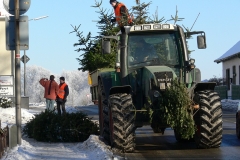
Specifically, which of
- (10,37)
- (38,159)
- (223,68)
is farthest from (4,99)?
(223,68)

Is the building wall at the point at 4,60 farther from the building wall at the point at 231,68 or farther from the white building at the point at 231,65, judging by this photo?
the building wall at the point at 231,68

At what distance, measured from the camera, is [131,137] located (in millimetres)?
12430

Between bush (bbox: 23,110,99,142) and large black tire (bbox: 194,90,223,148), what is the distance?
3498 millimetres

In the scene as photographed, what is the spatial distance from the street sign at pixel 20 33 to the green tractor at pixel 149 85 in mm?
1757

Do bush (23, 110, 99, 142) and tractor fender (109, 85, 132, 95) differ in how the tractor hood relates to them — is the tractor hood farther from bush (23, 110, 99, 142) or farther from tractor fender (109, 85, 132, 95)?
bush (23, 110, 99, 142)

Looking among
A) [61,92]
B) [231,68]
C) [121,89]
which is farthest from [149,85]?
[231,68]

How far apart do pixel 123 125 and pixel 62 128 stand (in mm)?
2957

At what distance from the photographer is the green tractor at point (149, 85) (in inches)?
493

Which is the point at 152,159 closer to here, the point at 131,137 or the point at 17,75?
the point at 131,137

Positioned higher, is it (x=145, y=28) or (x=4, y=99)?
(x=145, y=28)

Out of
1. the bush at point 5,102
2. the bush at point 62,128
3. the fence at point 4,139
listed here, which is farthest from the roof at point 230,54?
the fence at point 4,139

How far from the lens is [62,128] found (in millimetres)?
14984

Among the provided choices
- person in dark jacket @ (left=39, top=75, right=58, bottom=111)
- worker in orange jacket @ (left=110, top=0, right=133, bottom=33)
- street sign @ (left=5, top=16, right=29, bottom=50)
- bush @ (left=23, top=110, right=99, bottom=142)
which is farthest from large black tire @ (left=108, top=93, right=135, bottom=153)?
person in dark jacket @ (left=39, top=75, right=58, bottom=111)

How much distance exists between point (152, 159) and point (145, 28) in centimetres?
340
